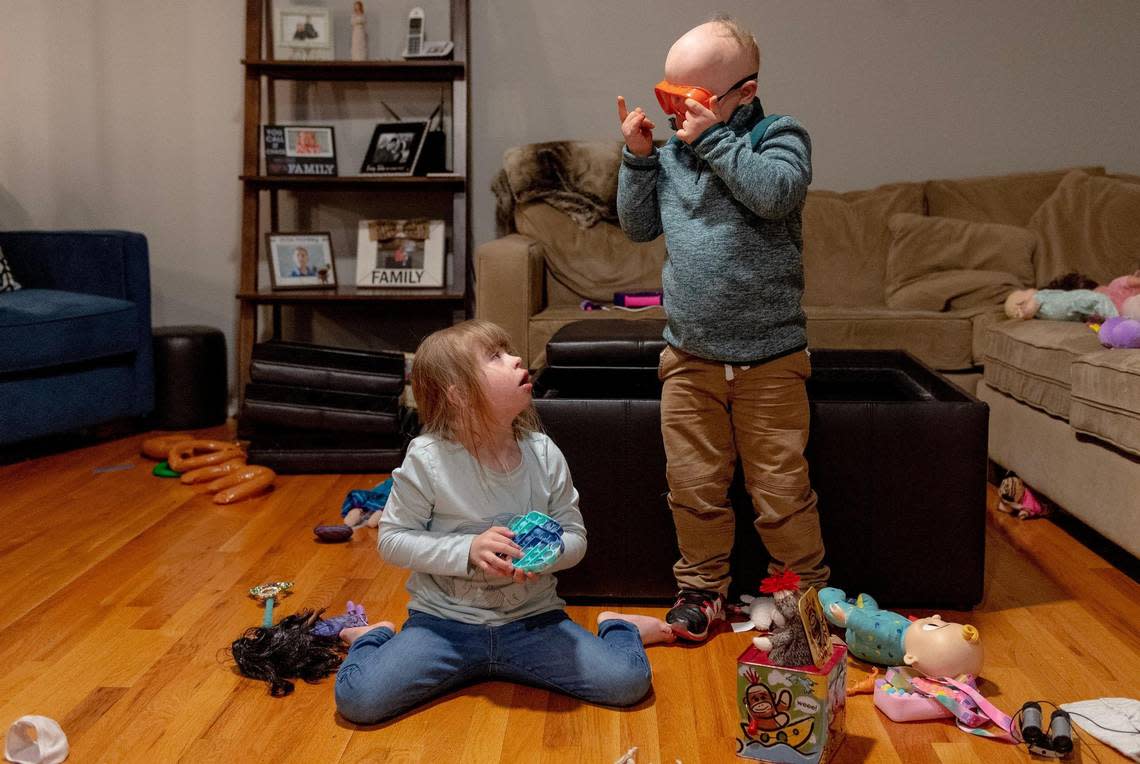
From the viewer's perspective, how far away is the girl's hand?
1.62 m

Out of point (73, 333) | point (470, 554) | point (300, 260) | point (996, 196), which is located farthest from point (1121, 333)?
point (73, 333)

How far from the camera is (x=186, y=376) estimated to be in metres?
3.80

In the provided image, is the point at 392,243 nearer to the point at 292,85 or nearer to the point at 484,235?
the point at 484,235

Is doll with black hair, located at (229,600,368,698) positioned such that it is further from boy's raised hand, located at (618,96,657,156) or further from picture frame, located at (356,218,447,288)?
picture frame, located at (356,218,447,288)

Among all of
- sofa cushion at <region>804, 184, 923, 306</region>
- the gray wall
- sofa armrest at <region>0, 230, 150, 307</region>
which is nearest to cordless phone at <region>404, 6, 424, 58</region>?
the gray wall

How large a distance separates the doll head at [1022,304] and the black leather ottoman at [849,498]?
3.62ft

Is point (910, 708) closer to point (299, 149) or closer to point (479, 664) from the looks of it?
point (479, 664)

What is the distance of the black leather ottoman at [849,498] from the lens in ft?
6.72

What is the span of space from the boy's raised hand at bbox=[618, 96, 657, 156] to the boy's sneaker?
0.81m

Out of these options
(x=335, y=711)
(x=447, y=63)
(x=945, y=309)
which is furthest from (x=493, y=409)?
(x=447, y=63)

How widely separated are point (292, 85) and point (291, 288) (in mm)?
818

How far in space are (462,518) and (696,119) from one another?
764mm

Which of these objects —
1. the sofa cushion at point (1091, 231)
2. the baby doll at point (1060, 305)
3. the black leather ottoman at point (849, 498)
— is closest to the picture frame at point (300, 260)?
the black leather ottoman at point (849, 498)

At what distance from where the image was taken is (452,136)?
13.6ft
